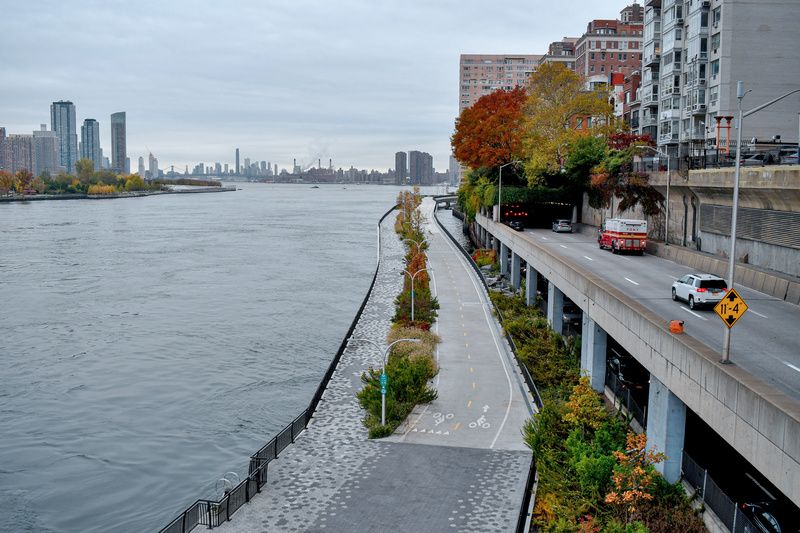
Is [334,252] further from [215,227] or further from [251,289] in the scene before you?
[215,227]

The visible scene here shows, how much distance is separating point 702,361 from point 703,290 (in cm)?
1262

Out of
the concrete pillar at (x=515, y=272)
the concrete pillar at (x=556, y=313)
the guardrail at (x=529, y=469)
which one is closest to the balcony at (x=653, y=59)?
the concrete pillar at (x=515, y=272)

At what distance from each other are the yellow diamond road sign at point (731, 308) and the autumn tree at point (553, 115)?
183 feet

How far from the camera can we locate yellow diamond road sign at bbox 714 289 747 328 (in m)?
18.9

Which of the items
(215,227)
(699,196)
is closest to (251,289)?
(699,196)

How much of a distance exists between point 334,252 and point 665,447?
88519 mm

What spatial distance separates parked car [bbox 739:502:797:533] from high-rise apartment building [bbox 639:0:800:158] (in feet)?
159

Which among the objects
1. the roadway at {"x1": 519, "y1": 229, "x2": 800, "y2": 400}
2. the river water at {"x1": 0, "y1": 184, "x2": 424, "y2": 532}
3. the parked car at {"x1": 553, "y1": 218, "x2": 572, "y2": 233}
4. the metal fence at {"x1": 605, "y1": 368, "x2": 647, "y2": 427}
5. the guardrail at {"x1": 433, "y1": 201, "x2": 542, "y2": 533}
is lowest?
the river water at {"x1": 0, "y1": 184, "x2": 424, "y2": 532}

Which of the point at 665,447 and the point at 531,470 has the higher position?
the point at 665,447

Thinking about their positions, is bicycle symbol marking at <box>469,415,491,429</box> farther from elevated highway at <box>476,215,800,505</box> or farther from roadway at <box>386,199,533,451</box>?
elevated highway at <box>476,215,800,505</box>

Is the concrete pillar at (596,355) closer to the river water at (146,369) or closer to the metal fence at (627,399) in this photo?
the metal fence at (627,399)

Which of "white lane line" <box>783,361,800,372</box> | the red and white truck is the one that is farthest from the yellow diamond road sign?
the red and white truck

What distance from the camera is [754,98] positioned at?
6700 centimetres

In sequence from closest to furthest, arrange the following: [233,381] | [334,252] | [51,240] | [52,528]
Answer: [52,528] → [233,381] → [334,252] → [51,240]
